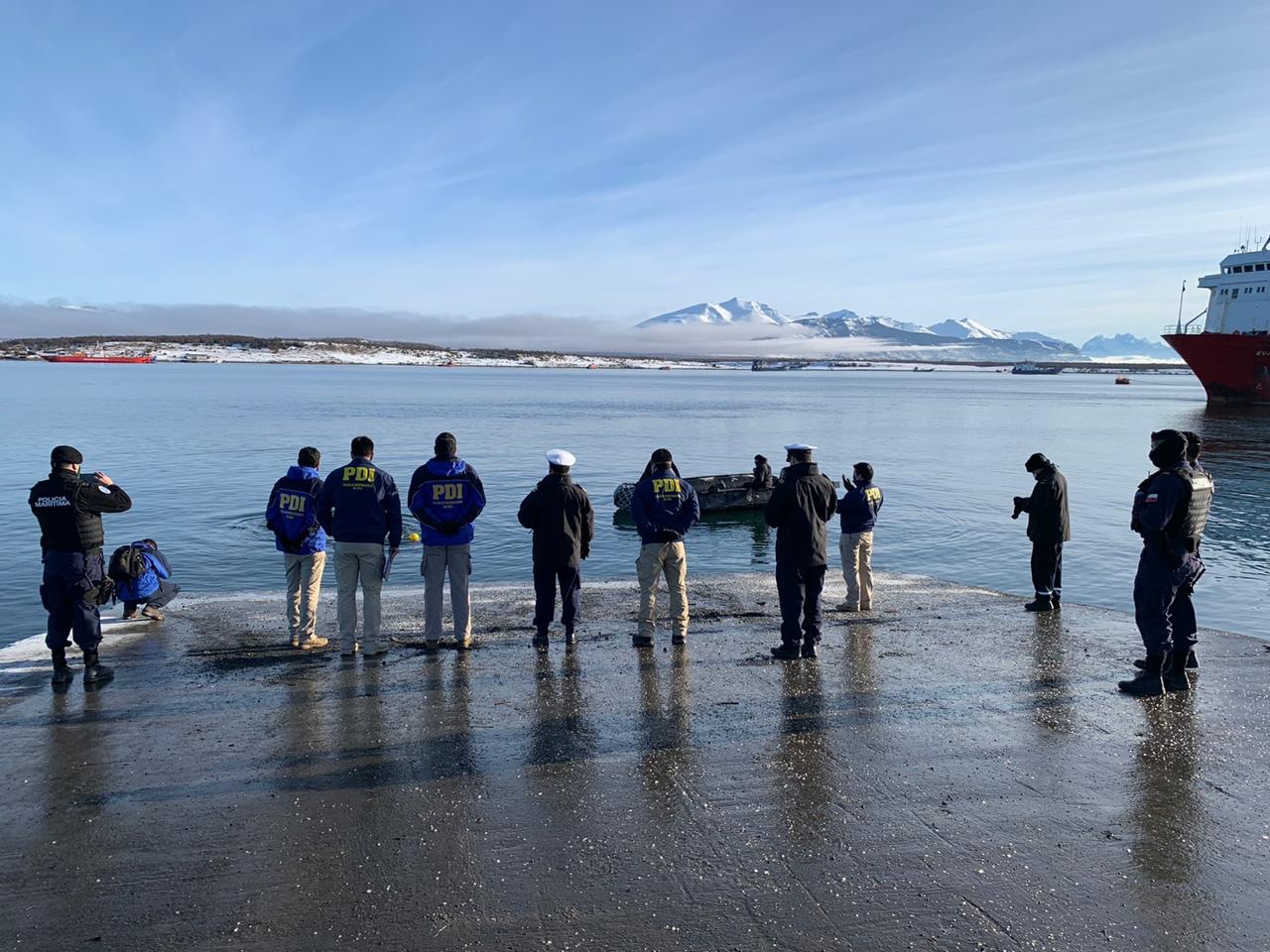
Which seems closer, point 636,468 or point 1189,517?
point 1189,517

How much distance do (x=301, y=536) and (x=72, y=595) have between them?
210cm

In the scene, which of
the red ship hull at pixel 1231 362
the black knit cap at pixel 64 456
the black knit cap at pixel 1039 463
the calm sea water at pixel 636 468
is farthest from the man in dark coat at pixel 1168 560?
the red ship hull at pixel 1231 362

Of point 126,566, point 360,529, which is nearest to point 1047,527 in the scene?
point 360,529

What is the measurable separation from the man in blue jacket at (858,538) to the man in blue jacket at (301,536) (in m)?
6.70

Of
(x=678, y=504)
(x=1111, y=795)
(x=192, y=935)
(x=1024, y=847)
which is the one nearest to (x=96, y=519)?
(x=192, y=935)

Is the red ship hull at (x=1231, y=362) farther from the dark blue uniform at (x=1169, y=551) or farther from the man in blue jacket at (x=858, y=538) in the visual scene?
the dark blue uniform at (x=1169, y=551)

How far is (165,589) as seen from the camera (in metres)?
10.8

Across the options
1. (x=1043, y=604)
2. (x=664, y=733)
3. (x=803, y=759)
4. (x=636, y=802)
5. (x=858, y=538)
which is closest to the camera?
(x=636, y=802)

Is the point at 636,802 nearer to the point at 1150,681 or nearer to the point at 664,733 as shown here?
the point at 664,733

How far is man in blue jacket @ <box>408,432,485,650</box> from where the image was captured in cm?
861

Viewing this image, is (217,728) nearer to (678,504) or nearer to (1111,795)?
(678,504)

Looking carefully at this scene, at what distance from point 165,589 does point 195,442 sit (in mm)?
38821

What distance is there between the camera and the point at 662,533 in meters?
9.00

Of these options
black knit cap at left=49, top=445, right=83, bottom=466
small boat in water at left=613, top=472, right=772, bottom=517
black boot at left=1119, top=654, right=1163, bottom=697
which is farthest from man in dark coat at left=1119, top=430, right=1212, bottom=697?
small boat in water at left=613, top=472, right=772, bottom=517
